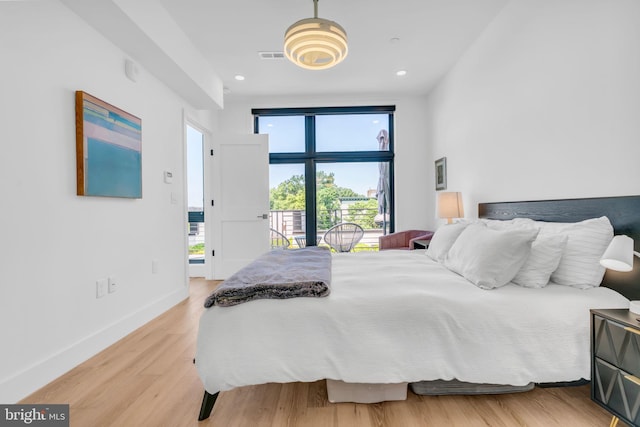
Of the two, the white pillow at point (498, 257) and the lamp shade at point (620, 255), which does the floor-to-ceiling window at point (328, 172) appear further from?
the lamp shade at point (620, 255)

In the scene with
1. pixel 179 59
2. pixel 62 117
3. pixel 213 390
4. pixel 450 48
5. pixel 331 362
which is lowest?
pixel 213 390

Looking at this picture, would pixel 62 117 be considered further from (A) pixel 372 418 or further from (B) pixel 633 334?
(B) pixel 633 334

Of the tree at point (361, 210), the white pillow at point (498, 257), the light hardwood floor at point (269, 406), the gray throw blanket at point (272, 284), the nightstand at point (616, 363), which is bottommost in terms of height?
the light hardwood floor at point (269, 406)

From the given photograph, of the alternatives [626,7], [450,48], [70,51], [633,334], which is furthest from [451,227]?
[70,51]

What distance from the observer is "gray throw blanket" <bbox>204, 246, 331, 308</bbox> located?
4.83 ft

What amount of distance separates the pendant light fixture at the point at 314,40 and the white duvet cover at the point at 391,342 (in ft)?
5.78

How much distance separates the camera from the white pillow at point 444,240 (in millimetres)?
2396

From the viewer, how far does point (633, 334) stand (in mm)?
1228

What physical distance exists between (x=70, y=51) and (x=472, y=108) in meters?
3.54

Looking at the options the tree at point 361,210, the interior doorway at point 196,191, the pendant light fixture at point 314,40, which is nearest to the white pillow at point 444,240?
the pendant light fixture at point 314,40

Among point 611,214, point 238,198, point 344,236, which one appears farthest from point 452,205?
point 238,198

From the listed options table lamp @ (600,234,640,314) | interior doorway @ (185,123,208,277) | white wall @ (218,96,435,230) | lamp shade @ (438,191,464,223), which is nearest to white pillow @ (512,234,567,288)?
table lamp @ (600,234,640,314)

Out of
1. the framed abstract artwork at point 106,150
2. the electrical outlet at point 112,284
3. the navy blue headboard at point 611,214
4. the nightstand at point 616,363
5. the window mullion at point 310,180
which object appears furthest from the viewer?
the window mullion at point 310,180

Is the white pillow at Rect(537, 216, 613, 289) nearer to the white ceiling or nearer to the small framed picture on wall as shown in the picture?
the white ceiling
